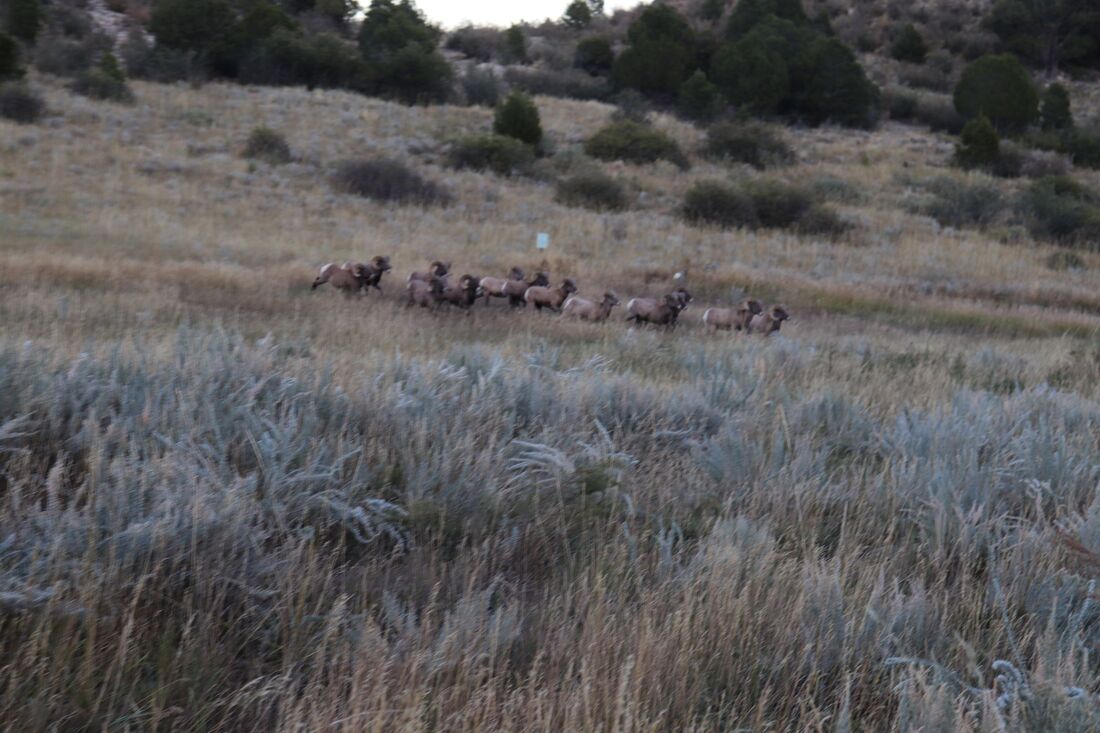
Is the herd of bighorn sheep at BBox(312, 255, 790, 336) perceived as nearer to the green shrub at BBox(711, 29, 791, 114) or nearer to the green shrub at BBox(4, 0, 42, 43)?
the green shrub at BBox(711, 29, 791, 114)

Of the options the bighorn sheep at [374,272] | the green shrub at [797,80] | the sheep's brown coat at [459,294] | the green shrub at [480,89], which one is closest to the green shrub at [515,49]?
the green shrub at [480,89]

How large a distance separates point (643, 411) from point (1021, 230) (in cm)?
2711

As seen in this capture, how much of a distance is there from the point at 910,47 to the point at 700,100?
28118mm

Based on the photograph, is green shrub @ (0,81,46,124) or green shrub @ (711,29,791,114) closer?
green shrub @ (0,81,46,124)

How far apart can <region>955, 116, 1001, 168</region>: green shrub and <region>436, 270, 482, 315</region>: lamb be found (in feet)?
105

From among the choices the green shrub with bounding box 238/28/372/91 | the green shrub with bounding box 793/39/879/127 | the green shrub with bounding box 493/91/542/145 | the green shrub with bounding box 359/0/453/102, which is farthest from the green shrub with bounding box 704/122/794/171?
the green shrub with bounding box 238/28/372/91

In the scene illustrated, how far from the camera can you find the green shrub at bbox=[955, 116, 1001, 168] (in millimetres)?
39250

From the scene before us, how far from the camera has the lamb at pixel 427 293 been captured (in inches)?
557

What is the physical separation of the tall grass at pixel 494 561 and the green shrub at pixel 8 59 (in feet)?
103

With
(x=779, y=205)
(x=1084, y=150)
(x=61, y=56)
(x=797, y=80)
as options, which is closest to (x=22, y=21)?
(x=61, y=56)

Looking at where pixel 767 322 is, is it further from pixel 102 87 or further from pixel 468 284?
pixel 102 87

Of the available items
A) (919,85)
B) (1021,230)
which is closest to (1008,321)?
(1021,230)

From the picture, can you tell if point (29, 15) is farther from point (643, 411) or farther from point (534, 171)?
point (643, 411)

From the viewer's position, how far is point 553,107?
144 feet
